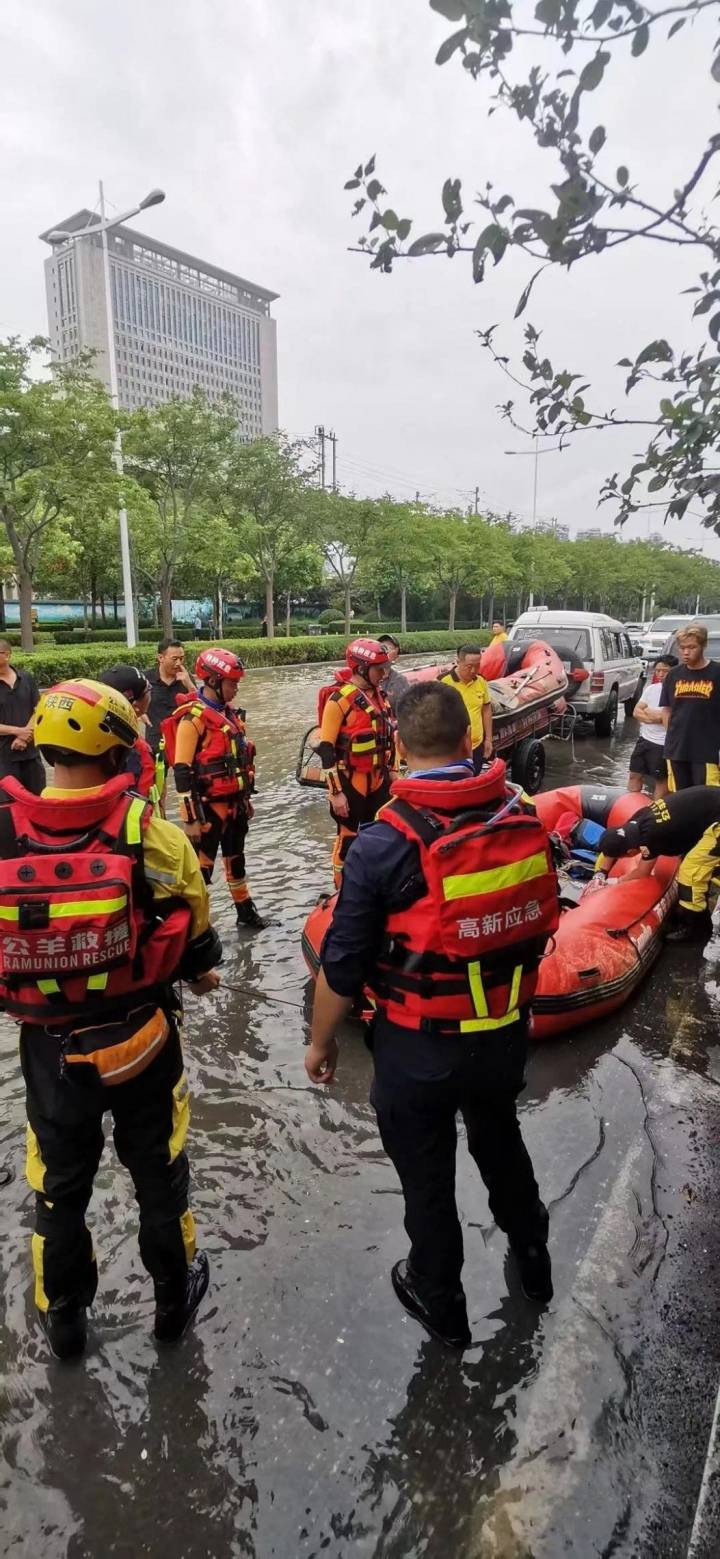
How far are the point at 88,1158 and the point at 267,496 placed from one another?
27.1 m

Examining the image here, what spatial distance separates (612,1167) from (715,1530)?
5.26 feet

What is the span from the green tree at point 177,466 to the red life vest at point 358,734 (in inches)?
654

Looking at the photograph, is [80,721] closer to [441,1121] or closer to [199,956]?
[199,956]

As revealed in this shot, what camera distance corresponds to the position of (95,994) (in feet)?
6.67

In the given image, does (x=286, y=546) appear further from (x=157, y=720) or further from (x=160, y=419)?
(x=157, y=720)

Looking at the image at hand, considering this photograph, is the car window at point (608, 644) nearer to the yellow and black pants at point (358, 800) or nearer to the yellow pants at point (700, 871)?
the yellow pants at point (700, 871)

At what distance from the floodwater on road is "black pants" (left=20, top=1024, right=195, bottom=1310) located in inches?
10.9

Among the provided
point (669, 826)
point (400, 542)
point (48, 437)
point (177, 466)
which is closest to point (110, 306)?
point (177, 466)

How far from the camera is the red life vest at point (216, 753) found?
15.8ft

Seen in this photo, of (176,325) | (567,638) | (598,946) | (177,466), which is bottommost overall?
(598,946)

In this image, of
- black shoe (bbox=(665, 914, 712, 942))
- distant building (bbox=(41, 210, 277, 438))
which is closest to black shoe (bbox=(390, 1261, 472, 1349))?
black shoe (bbox=(665, 914, 712, 942))

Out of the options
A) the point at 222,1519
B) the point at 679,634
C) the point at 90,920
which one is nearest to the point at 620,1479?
the point at 222,1519

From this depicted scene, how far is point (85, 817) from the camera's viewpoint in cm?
202

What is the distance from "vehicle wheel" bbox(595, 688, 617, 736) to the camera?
41.9 feet
